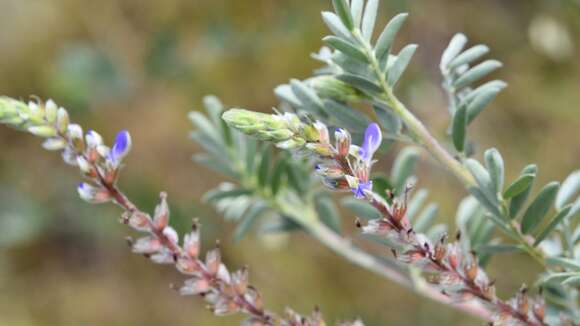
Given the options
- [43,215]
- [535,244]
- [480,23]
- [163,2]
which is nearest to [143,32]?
[163,2]

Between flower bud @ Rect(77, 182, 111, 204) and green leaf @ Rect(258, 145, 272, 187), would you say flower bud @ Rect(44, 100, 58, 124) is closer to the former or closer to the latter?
flower bud @ Rect(77, 182, 111, 204)

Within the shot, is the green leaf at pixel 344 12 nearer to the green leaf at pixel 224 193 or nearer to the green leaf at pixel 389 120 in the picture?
the green leaf at pixel 389 120

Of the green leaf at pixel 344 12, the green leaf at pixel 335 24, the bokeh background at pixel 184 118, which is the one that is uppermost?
the green leaf at pixel 344 12

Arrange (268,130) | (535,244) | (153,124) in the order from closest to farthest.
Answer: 1. (268,130)
2. (535,244)
3. (153,124)

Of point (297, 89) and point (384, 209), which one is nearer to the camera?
point (384, 209)

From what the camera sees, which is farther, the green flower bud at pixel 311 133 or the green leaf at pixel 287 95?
the green leaf at pixel 287 95

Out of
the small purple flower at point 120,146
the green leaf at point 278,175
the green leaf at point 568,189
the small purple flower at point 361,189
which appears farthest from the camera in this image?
the green leaf at point 278,175

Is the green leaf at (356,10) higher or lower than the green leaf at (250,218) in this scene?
higher

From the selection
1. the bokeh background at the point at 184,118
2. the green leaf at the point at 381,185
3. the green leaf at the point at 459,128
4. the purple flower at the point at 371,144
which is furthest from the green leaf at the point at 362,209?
the bokeh background at the point at 184,118

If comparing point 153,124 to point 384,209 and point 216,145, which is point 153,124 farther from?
point 384,209
